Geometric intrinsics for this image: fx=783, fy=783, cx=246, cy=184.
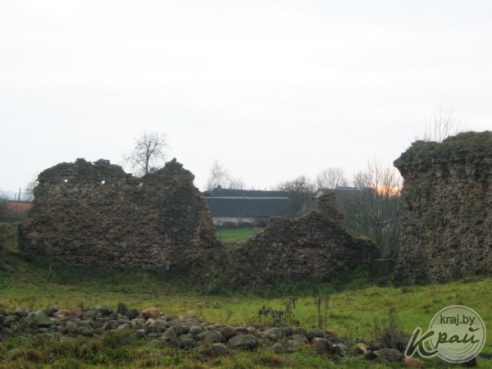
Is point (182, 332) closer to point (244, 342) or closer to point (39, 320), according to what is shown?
point (244, 342)

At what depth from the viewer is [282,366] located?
9727 millimetres

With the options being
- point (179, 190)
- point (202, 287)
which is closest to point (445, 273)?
point (202, 287)

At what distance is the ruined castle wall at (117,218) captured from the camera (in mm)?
23875

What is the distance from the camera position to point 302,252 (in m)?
22.3

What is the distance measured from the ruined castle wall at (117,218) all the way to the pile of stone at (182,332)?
442 inches

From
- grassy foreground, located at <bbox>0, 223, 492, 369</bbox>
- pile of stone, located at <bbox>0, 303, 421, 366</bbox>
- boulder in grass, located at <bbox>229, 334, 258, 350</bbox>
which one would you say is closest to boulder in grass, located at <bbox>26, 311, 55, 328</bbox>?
pile of stone, located at <bbox>0, 303, 421, 366</bbox>

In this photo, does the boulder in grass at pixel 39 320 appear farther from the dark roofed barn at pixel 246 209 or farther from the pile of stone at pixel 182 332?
the dark roofed barn at pixel 246 209

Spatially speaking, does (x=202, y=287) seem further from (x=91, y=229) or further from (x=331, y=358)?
(x=331, y=358)

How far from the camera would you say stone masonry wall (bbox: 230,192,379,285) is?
2203 centimetres

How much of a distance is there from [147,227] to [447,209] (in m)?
9.44

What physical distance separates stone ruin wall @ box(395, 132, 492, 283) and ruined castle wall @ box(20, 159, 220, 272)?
20.5 ft

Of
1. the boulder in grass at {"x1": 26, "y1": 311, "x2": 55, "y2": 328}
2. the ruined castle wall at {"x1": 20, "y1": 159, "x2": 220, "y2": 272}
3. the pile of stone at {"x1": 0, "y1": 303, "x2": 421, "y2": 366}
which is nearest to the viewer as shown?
the pile of stone at {"x1": 0, "y1": 303, "x2": 421, "y2": 366}

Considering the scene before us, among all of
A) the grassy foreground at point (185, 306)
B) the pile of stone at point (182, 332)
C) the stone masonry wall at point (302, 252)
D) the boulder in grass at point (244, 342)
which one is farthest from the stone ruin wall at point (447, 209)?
the boulder in grass at point (244, 342)

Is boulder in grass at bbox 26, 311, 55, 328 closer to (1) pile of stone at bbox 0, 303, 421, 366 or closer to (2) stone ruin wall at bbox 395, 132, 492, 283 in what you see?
(1) pile of stone at bbox 0, 303, 421, 366
